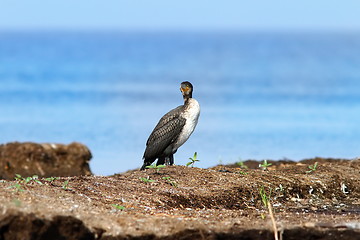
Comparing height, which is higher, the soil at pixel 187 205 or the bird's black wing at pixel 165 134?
the bird's black wing at pixel 165 134

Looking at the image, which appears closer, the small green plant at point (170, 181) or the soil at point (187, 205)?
the soil at point (187, 205)

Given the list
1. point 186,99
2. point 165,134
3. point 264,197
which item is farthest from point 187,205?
point 186,99

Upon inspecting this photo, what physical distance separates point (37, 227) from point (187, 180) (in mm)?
4060

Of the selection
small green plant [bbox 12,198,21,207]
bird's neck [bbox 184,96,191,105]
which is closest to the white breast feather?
bird's neck [bbox 184,96,191,105]

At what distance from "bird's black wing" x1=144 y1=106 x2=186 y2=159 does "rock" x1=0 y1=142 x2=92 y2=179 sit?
4.64m

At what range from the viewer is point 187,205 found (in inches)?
395

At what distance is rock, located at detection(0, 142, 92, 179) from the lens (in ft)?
57.6

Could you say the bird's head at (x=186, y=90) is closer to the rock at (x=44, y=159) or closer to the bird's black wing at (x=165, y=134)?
the bird's black wing at (x=165, y=134)

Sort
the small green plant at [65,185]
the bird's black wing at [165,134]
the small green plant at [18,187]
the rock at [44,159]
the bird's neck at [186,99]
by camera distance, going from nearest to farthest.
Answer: the small green plant at [18,187]
the small green plant at [65,185]
the bird's black wing at [165,134]
the bird's neck at [186,99]
the rock at [44,159]

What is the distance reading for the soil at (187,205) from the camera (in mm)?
7559

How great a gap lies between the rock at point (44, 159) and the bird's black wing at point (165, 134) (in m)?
4.64

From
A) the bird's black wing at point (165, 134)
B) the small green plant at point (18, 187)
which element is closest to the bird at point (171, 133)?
the bird's black wing at point (165, 134)

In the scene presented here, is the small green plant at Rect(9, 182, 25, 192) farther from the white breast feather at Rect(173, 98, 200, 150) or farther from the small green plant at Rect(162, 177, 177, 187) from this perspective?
the white breast feather at Rect(173, 98, 200, 150)

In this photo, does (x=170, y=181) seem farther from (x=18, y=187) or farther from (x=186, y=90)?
(x=186, y=90)
